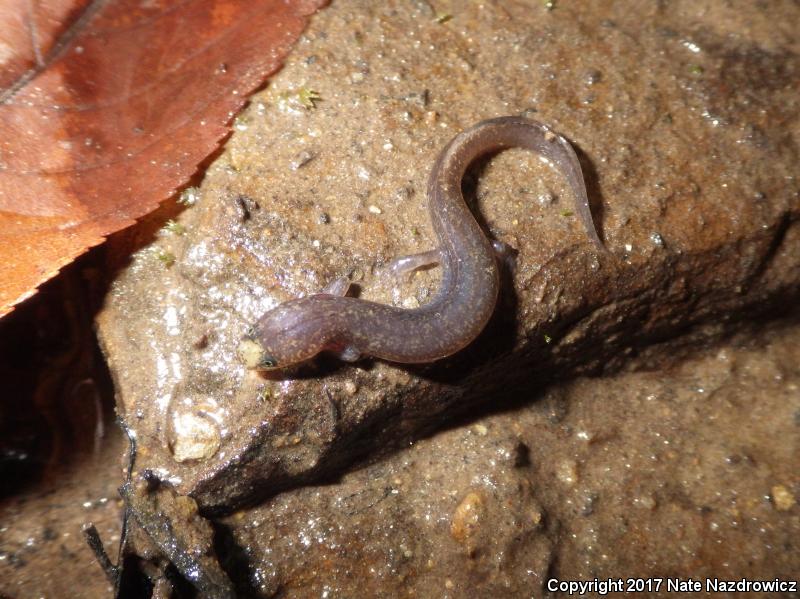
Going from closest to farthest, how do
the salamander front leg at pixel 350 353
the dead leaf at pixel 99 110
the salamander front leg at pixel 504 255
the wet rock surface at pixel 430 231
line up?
the dead leaf at pixel 99 110, the salamander front leg at pixel 350 353, the wet rock surface at pixel 430 231, the salamander front leg at pixel 504 255

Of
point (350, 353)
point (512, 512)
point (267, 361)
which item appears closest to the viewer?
point (267, 361)

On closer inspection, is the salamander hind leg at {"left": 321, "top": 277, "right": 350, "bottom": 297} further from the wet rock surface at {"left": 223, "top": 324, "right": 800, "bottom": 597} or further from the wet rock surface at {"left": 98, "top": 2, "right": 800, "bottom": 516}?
the wet rock surface at {"left": 223, "top": 324, "right": 800, "bottom": 597}

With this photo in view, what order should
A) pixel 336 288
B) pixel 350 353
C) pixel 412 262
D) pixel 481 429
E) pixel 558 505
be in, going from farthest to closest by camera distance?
pixel 481 429, pixel 558 505, pixel 412 262, pixel 336 288, pixel 350 353

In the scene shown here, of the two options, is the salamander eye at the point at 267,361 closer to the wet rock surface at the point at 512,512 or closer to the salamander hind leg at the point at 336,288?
the salamander hind leg at the point at 336,288

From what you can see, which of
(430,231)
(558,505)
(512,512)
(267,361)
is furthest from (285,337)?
(558,505)

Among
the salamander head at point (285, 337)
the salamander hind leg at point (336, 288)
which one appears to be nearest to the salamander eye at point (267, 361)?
the salamander head at point (285, 337)

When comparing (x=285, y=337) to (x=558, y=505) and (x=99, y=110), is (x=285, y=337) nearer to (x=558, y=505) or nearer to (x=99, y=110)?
(x=99, y=110)
